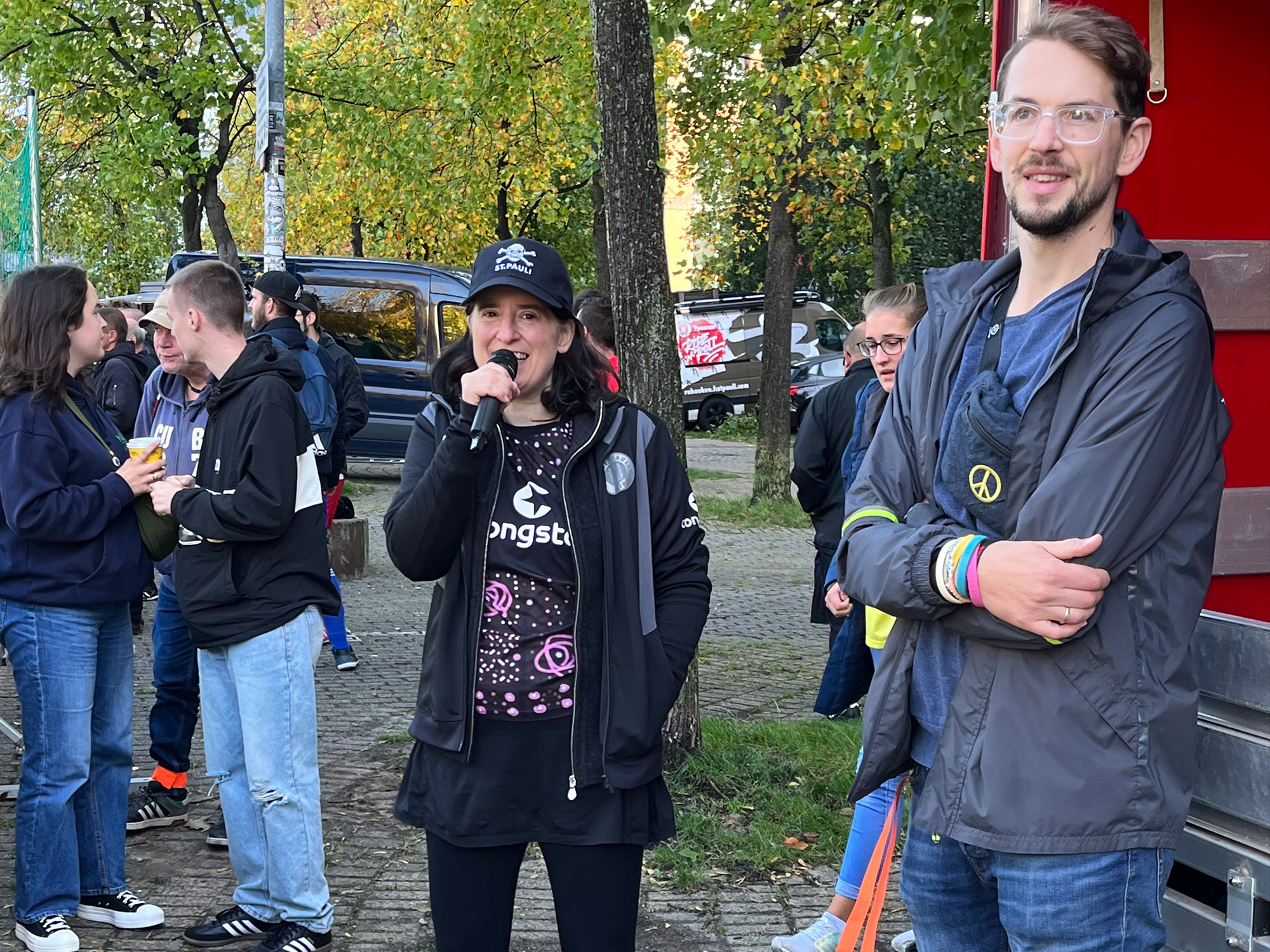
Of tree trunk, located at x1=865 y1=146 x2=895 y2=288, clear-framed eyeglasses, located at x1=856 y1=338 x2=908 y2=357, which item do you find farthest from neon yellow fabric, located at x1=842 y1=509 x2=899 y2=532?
tree trunk, located at x1=865 y1=146 x2=895 y2=288

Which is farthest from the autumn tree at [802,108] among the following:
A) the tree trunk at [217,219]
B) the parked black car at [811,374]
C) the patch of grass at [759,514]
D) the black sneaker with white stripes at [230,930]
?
the parked black car at [811,374]

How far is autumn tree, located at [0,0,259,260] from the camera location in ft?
47.7

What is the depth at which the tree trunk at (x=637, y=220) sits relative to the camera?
5859 mm

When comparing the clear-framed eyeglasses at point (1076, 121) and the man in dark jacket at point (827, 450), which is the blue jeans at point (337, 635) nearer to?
the man in dark jacket at point (827, 450)

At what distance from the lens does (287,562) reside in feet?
14.1

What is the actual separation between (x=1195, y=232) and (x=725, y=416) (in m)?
24.2

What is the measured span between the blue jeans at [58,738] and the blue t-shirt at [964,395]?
3128 millimetres

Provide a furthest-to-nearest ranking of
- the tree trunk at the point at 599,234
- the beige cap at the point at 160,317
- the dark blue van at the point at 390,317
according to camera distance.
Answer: the tree trunk at the point at 599,234 < the dark blue van at the point at 390,317 < the beige cap at the point at 160,317

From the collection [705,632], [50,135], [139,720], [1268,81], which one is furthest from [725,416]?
[1268,81]

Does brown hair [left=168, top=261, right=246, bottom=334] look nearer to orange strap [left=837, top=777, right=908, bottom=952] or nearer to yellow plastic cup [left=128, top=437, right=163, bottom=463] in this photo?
yellow plastic cup [left=128, top=437, right=163, bottom=463]

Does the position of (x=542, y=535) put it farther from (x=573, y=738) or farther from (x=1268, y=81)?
(x=1268, y=81)

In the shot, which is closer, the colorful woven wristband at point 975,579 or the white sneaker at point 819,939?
the colorful woven wristband at point 975,579

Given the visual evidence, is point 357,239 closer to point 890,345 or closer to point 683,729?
point 683,729

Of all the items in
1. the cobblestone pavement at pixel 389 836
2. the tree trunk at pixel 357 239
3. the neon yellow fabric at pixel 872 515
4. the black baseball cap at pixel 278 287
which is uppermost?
the tree trunk at pixel 357 239
